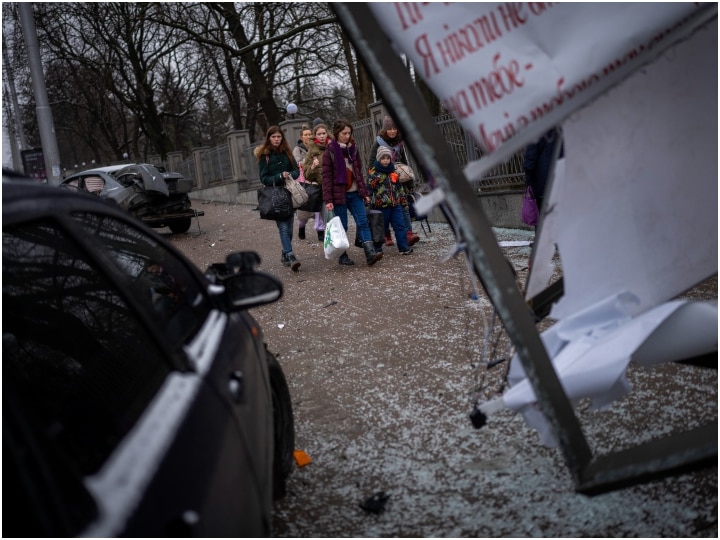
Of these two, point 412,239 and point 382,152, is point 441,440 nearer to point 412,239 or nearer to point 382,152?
point 382,152

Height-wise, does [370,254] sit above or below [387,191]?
below

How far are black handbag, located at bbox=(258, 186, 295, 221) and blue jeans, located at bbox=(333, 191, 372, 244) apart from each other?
0.63 m

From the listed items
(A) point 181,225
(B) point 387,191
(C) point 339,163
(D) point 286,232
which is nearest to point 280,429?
(C) point 339,163

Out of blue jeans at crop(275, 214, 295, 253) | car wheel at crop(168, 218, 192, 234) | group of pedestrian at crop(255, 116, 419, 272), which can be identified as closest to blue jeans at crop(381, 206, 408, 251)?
group of pedestrian at crop(255, 116, 419, 272)

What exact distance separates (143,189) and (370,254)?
7934 mm

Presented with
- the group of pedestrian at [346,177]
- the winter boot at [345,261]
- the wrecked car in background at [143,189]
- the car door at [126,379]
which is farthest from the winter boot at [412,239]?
the car door at [126,379]

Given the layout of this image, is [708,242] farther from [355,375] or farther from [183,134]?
[183,134]

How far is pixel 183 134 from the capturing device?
5656 cm

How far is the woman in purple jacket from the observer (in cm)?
1021

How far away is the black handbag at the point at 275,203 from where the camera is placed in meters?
10.5

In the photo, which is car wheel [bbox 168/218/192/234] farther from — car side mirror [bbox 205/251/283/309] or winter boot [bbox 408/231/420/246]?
car side mirror [bbox 205/251/283/309]

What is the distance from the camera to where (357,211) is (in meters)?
10.5

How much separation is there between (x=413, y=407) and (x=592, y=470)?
230 cm

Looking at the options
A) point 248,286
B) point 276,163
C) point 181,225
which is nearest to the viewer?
point 248,286
